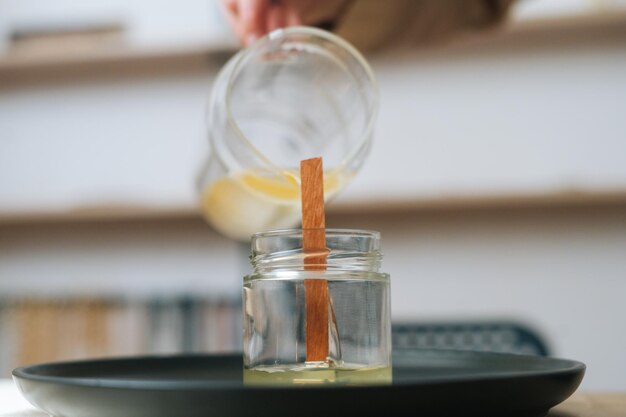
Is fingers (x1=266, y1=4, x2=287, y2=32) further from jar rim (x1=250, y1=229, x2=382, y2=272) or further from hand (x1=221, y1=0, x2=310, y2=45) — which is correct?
jar rim (x1=250, y1=229, x2=382, y2=272)

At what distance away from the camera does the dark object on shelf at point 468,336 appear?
180 cm

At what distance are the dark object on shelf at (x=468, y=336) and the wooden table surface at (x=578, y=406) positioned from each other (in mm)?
1086

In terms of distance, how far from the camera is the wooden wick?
1.97 feet

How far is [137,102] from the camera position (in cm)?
247

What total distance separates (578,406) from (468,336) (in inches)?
48.8

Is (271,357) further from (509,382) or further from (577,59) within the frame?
(577,59)

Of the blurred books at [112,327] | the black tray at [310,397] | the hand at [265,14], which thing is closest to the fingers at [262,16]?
the hand at [265,14]

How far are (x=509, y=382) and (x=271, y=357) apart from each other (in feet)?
0.67

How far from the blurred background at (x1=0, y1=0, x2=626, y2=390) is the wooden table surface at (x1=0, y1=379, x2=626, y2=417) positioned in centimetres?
142

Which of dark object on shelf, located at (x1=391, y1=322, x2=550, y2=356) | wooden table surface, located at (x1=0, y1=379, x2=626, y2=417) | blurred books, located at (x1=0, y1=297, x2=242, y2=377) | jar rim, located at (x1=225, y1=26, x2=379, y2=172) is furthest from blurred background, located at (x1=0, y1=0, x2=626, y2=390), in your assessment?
wooden table surface, located at (x1=0, y1=379, x2=626, y2=417)

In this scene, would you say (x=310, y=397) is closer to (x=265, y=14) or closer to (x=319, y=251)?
(x=319, y=251)

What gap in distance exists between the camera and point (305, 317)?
61 centimetres

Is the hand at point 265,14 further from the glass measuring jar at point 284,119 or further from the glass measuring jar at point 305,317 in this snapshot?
the glass measuring jar at point 305,317

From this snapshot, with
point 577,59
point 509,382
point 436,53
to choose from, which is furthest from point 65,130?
point 509,382
